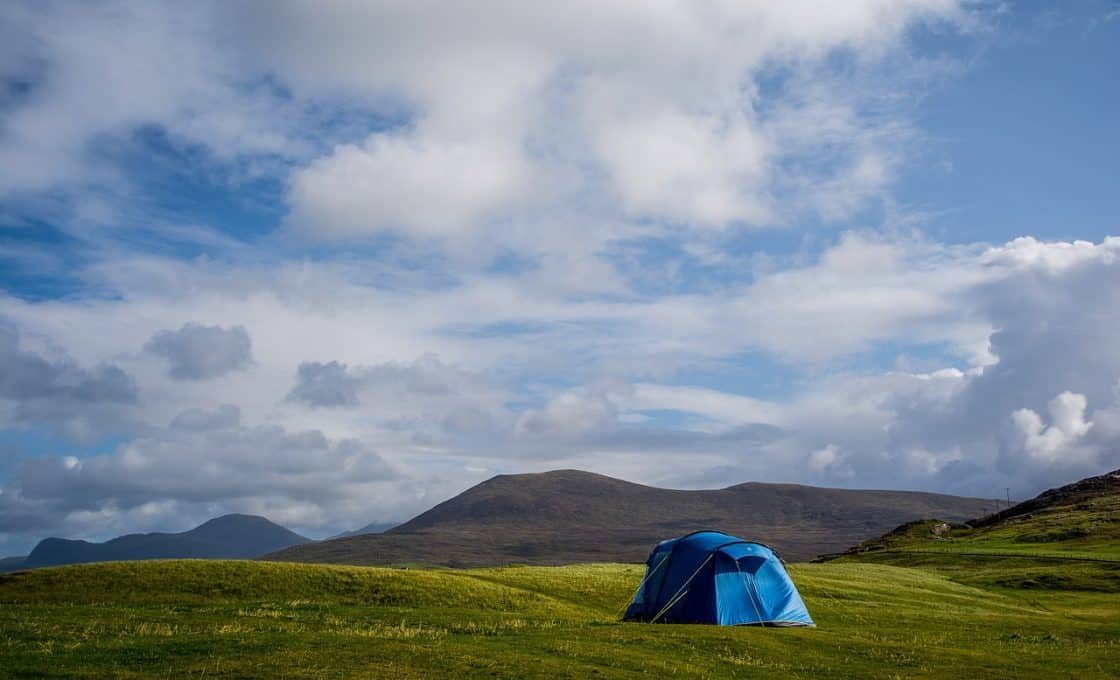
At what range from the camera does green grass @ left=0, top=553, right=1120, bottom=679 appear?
2294cm

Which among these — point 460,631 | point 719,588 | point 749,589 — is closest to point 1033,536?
point 749,589

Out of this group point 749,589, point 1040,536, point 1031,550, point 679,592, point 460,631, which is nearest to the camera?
point 460,631

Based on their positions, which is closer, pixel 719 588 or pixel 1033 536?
pixel 719 588

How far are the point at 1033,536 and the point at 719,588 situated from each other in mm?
125511

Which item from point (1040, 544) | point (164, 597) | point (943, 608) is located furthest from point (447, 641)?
point (1040, 544)

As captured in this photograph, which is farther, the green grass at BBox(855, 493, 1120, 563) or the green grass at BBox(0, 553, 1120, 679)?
the green grass at BBox(855, 493, 1120, 563)

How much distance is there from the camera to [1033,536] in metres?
138

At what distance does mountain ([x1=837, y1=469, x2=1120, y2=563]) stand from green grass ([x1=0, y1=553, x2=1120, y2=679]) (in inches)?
2231

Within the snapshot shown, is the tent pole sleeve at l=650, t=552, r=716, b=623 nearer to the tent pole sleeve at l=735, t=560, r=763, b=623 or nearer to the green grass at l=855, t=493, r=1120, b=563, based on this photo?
the tent pole sleeve at l=735, t=560, r=763, b=623

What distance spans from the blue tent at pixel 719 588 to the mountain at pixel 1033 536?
70902 millimetres

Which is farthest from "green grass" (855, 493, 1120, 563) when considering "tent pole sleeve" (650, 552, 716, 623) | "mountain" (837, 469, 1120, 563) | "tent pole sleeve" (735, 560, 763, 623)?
"tent pole sleeve" (650, 552, 716, 623)

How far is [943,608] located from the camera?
5391 cm

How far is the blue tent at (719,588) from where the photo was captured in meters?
39.4

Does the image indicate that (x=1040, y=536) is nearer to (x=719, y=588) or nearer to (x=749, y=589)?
(x=749, y=589)
